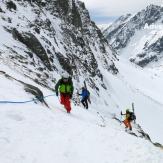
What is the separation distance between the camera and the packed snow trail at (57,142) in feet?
36.8

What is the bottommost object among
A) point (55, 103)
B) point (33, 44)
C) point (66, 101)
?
A: point (55, 103)

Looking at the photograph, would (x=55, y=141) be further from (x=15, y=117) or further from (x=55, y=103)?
(x=55, y=103)

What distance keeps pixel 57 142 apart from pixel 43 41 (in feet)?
101

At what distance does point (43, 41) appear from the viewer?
42.4m

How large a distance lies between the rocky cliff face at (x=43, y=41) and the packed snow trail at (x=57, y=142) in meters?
14.6

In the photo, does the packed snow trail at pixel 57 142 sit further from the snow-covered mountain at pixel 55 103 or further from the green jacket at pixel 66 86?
the green jacket at pixel 66 86

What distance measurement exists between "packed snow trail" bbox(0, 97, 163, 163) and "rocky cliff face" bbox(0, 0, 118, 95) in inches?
576

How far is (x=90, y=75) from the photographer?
5816 cm

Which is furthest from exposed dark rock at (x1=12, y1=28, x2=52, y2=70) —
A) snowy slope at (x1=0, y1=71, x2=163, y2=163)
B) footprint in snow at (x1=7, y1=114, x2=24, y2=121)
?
footprint in snow at (x1=7, y1=114, x2=24, y2=121)

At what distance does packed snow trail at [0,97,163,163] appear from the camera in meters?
11.2

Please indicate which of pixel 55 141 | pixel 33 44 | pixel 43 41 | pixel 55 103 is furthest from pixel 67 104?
pixel 43 41

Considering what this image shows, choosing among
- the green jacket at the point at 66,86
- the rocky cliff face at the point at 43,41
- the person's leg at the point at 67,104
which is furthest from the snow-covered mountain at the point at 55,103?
the green jacket at the point at 66,86

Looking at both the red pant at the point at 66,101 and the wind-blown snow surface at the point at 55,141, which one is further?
the red pant at the point at 66,101

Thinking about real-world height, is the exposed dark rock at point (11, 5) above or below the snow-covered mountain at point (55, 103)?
above
